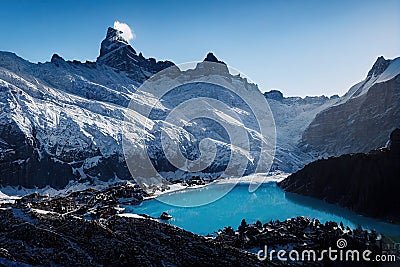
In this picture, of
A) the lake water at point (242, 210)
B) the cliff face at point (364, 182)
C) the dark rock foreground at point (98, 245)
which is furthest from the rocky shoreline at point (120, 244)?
the cliff face at point (364, 182)

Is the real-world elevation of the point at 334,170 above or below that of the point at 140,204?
above

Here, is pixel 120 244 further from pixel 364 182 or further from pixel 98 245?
pixel 364 182

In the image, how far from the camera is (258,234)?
68.9m

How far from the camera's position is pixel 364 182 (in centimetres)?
11962

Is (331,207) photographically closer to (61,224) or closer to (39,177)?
(61,224)

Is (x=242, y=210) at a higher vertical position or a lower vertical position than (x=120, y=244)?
lower

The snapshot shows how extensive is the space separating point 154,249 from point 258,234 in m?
28.3

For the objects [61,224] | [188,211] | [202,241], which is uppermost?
[61,224]

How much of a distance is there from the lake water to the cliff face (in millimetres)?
4168

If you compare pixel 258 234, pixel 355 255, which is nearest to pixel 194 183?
pixel 258 234

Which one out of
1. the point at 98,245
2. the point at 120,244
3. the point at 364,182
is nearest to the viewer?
the point at 98,245

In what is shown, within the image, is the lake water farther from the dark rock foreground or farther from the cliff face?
the dark rock foreground

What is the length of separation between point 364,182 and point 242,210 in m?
44.1

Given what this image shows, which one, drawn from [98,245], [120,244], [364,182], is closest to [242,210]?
[364,182]
